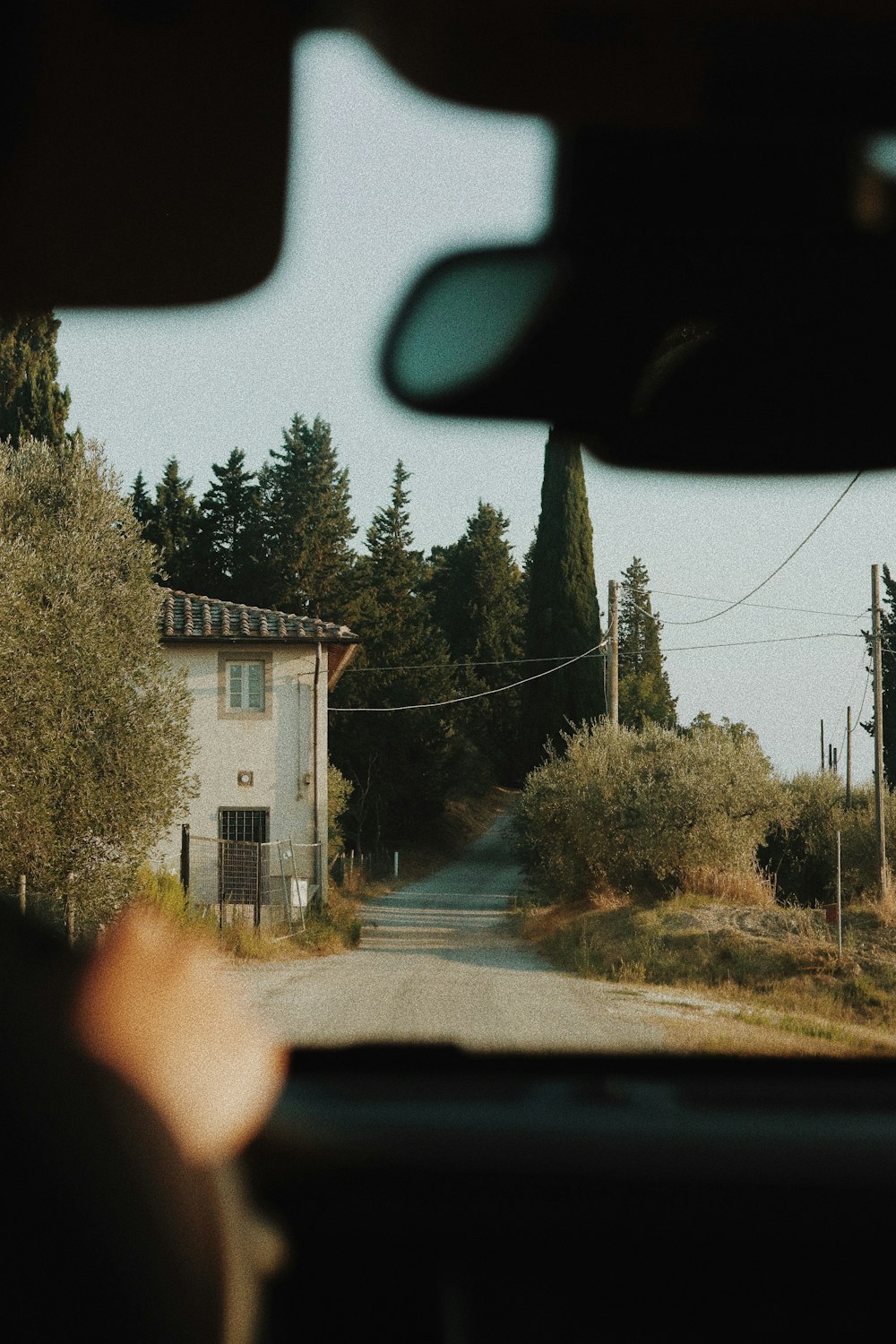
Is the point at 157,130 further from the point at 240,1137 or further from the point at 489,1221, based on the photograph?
the point at 489,1221

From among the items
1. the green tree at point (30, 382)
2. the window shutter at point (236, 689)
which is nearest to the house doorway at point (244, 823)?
the window shutter at point (236, 689)

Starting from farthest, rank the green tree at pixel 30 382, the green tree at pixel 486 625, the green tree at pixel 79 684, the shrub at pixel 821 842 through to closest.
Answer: the green tree at pixel 79 684 → the shrub at pixel 821 842 → the green tree at pixel 486 625 → the green tree at pixel 30 382

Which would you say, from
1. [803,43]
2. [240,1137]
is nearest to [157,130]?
[803,43]

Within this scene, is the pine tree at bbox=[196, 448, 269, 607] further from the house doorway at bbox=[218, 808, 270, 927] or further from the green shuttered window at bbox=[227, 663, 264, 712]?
the house doorway at bbox=[218, 808, 270, 927]

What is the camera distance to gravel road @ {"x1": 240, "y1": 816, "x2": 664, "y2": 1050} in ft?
12.7

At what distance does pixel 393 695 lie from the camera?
13.6 m

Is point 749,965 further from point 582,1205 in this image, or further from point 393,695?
point 393,695

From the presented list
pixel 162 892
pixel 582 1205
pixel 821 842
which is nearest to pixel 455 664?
pixel 162 892

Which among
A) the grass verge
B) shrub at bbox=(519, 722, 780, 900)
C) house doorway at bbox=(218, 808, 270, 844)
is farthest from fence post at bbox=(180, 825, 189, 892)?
shrub at bbox=(519, 722, 780, 900)

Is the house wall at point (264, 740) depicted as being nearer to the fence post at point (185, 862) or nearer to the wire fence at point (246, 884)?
the wire fence at point (246, 884)

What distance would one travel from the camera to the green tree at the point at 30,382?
4352 millimetres

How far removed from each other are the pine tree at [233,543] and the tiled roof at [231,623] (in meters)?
0.13

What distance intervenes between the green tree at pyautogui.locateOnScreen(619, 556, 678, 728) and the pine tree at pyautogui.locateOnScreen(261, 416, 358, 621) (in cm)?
140

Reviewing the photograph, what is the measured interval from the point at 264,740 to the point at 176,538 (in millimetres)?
2905
